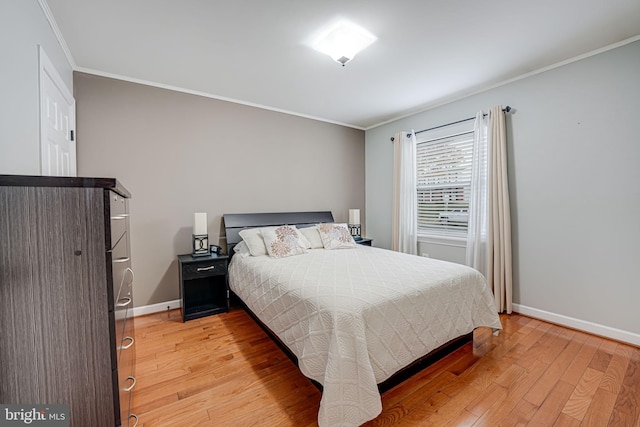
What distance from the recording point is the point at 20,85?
60.2 inches

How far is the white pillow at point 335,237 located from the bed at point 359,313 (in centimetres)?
50

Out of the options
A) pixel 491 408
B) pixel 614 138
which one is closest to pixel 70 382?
pixel 491 408

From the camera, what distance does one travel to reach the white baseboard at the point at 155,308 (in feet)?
9.61

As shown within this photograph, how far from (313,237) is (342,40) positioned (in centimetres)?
219

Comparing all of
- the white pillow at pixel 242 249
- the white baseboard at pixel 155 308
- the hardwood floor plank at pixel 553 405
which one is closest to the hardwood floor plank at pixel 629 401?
the hardwood floor plank at pixel 553 405

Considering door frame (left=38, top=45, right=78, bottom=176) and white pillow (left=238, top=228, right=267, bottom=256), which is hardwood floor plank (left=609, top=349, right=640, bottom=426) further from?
door frame (left=38, top=45, right=78, bottom=176)

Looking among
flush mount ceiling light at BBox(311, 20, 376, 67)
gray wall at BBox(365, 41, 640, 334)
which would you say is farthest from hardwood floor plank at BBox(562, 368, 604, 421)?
flush mount ceiling light at BBox(311, 20, 376, 67)

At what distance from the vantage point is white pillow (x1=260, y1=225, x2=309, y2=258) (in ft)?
9.56

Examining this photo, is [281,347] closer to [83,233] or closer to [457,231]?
[83,233]

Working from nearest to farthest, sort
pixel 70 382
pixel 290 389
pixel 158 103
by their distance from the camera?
1. pixel 70 382
2. pixel 290 389
3. pixel 158 103

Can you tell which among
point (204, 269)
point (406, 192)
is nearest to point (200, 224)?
point (204, 269)

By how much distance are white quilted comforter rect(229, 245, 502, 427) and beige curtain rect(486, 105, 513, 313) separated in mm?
865

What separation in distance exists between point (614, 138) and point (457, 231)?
171 centimetres

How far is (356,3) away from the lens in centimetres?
183
